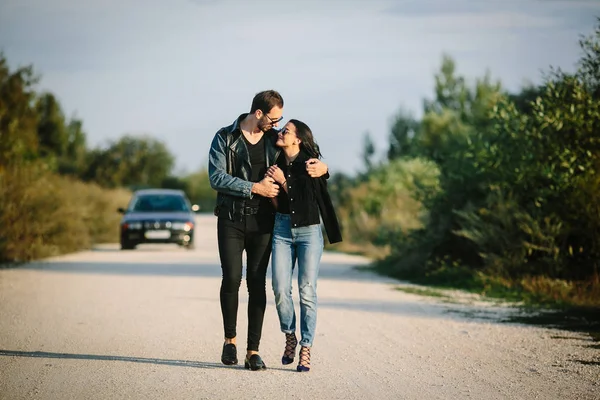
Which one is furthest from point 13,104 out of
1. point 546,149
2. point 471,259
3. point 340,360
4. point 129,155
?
point 129,155

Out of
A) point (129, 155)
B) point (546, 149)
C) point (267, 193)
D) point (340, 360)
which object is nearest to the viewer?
point (267, 193)

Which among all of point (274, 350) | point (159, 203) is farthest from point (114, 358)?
point (159, 203)

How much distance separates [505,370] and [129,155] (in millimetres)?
79303

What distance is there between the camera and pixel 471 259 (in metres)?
19.8

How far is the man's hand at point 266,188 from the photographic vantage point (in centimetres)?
859

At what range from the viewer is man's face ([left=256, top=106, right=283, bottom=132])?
28.5 ft

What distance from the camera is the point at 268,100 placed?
864 cm

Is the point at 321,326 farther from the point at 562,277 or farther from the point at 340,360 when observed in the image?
the point at 562,277

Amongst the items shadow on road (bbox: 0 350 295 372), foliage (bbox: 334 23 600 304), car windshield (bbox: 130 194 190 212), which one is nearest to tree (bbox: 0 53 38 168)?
car windshield (bbox: 130 194 190 212)

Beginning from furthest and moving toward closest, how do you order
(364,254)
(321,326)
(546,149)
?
(364,254) < (546,149) < (321,326)

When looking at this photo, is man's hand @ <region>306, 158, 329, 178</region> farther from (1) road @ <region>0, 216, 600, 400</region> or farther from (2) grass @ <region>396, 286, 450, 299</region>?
(2) grass @ <region>396, 286, 450, 299</region>

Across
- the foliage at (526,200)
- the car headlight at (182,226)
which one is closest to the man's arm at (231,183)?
the foliage at (526,200)

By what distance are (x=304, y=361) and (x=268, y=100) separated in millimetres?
2135

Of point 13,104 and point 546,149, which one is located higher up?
point 13,104
